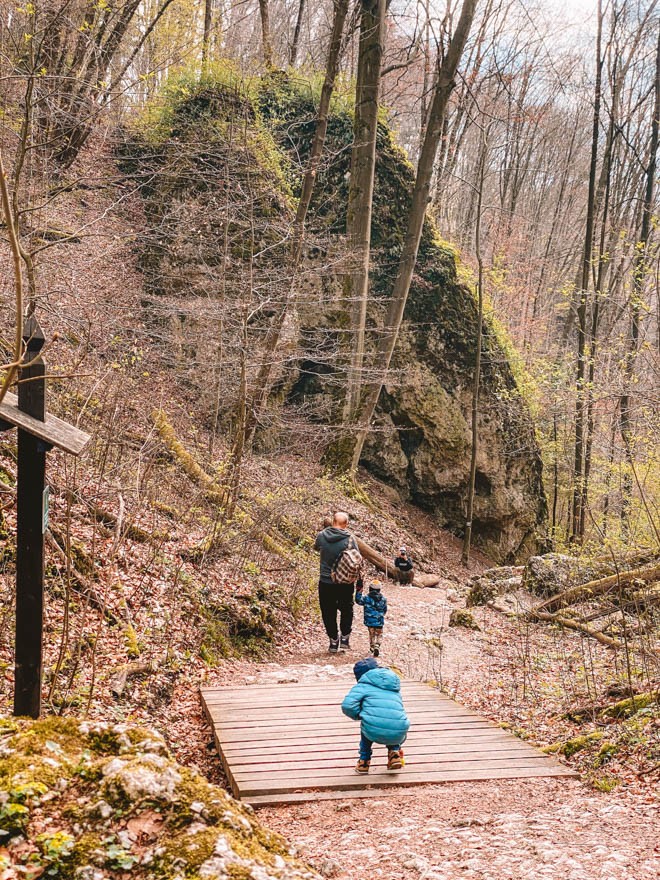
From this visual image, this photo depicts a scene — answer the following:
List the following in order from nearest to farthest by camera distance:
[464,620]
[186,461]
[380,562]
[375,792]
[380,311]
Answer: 1. [375,792]
2. [464,620]
3. [186,461]
4. [380,562]
5. [380,311]

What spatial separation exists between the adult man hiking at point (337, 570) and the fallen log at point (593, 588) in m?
3.68

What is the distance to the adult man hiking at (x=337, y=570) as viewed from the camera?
29.1 ft

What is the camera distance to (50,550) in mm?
7039

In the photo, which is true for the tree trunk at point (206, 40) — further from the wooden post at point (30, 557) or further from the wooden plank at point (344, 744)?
the wooden plank at point (344, 744)

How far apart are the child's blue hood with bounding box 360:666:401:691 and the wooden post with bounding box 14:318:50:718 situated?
7.68 feet

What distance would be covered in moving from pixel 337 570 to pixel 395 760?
3793 millimetres

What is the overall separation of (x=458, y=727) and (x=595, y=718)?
1.33 metres

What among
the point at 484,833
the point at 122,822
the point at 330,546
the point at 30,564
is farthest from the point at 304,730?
the point at 122,822

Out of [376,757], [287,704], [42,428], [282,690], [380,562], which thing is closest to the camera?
[42,428]

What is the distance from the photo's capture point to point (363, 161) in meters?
17.8

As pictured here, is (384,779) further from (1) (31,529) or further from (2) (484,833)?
(1) (31,529)

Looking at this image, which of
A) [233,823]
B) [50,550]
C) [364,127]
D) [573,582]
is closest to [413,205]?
[364,127]

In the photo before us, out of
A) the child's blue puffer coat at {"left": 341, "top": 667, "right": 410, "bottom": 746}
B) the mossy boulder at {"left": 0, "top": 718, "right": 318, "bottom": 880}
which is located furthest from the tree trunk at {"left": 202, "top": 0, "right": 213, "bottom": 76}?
the mossy boulder at {"left": 0, "top": 718, "right": 318, "bottom": 880}

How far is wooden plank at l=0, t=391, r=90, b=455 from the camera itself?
380 cm
